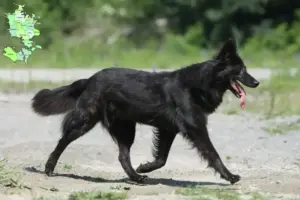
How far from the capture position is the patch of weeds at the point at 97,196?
6.80 metres

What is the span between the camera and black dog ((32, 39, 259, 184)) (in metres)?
8.08

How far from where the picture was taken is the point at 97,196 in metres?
6.83

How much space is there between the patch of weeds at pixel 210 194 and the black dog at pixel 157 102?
27.4 inches

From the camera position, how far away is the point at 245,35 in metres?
31.2

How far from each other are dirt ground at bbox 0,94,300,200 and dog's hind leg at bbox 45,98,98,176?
7.6 inches

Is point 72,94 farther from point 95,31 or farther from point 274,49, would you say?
point 95,31

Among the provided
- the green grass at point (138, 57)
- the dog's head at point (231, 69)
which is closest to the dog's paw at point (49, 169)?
the dog's head at point (231, 69)

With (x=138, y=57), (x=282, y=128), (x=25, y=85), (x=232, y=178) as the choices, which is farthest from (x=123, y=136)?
(x=138, y=57)

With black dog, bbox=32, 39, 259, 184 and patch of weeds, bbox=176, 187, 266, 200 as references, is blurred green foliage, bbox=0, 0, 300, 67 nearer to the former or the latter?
black dog, bbox=32, 39, 259, 184

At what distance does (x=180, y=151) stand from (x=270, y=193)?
331 centimetres

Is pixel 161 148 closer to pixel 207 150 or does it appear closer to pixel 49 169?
pixel 207 150

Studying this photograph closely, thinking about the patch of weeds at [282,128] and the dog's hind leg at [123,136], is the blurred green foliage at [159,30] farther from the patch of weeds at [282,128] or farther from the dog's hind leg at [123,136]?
the dog's hind leg at [123,136]

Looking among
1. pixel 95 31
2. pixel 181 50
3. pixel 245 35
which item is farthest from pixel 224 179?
pixel 95 31

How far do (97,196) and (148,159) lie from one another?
A: 10.7 ft
